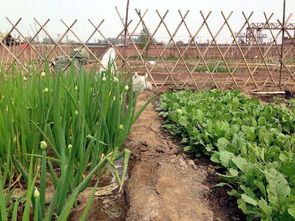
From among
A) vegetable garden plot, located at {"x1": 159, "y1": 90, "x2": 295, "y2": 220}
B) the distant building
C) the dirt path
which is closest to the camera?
vegetable garden plot, located at {"x1": 159, "y1": 90, "x2": 295, "y2": 220}

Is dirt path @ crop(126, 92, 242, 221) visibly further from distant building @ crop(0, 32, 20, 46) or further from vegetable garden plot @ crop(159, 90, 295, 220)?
distant building @ crop(0, 32, 20, 46)

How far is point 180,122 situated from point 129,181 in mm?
1080

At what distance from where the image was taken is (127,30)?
7.41 m

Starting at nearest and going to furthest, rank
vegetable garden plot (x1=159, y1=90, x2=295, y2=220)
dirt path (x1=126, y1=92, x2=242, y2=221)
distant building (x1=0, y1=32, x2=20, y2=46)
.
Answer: vegetable garden plot (x1=159, y1=90, x2=295, y2=220) → dirt path (x1=126, y1=92, x2=242, y2=221) → distant building (x1=0, y1=32, x2=20, y2=46)

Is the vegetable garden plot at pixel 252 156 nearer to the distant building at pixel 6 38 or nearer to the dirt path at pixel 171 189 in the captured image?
the dirt path at pixel 171 189

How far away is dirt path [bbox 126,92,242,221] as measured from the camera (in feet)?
5.66

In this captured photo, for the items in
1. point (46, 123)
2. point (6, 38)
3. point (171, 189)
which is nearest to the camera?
point (46, 123)

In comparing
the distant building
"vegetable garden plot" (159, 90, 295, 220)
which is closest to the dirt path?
"vegetable garden plot" (159, 90, 295, 220)

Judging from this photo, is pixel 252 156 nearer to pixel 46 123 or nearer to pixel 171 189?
pixel 171 189

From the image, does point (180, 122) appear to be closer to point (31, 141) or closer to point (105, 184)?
point (105, 184)

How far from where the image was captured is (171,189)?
1976 millimetres

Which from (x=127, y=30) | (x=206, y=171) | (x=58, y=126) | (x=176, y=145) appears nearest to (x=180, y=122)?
(x=176, y=145)

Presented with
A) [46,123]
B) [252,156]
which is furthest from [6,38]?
[252,156]

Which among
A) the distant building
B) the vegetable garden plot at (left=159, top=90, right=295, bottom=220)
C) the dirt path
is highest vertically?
the distant building
